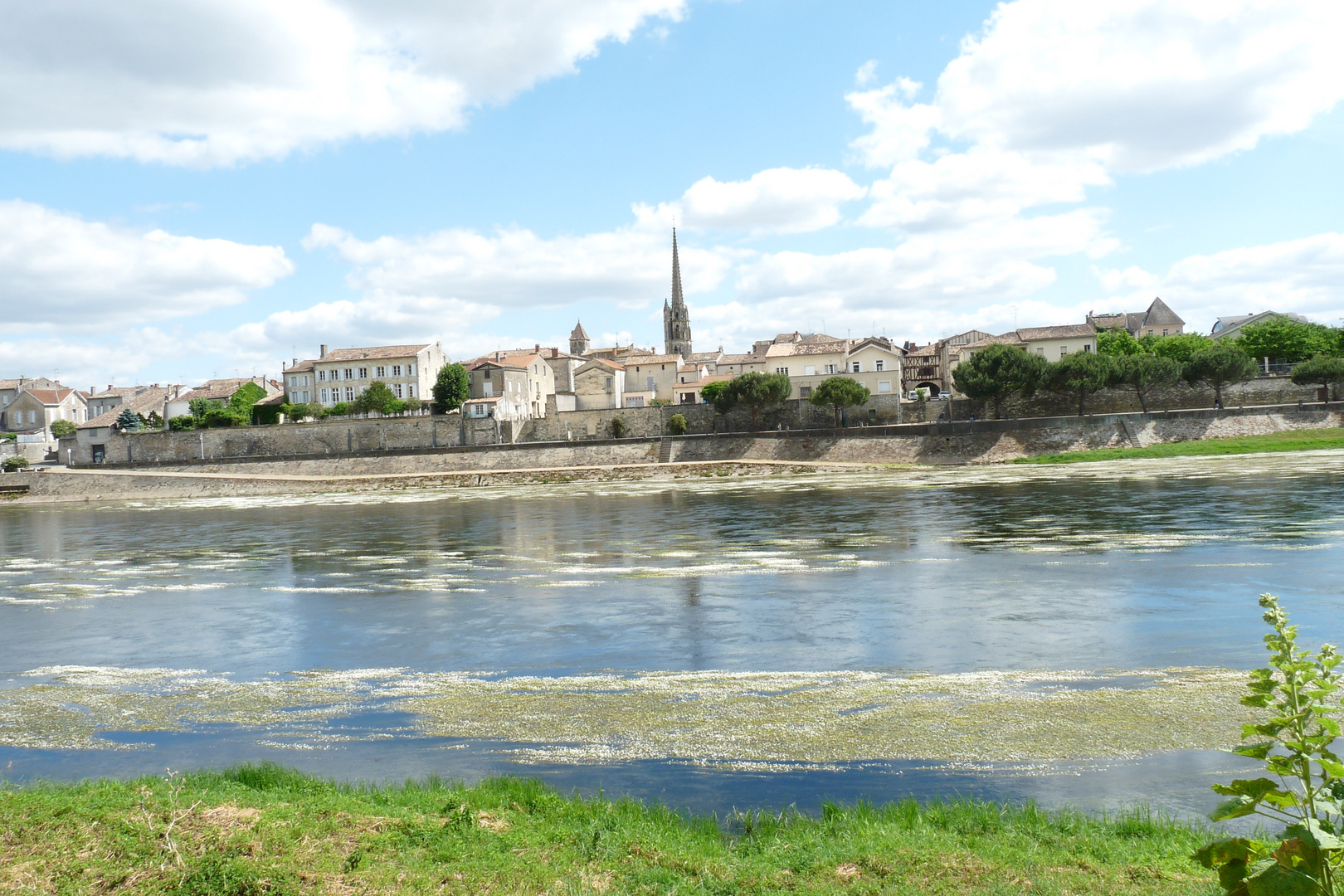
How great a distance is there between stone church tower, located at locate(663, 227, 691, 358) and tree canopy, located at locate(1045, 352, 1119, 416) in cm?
9402

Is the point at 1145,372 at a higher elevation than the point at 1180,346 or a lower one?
lower

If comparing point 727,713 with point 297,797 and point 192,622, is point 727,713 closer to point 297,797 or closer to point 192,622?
point 297,797

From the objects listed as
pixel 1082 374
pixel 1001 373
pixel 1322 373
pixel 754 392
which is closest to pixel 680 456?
pixel 754 392

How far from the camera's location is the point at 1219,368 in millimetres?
69875

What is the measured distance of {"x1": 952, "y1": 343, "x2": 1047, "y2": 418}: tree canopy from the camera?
235ft

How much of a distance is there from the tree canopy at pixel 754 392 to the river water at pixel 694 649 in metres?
44.6

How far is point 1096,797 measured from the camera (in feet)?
27.0

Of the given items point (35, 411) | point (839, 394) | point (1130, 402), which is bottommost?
point (1130, 402)

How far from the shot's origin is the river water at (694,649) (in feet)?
31.9

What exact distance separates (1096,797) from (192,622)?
18133 millimetres

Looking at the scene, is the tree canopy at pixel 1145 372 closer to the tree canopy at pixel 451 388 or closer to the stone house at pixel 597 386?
the stone house at pixel 597 386

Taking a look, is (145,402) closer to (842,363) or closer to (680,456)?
(680,456)

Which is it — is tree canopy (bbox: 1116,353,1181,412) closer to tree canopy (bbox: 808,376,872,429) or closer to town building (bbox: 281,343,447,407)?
tree canopy (bbox: 808,376,872,429)

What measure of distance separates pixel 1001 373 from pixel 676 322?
318ft
